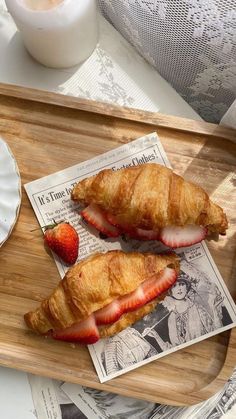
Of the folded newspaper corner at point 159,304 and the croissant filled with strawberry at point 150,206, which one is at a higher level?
the croissant filled with strawberry at point 150,206

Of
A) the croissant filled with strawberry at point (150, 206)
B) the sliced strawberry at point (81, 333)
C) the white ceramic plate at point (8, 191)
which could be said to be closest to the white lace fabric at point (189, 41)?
the croissant filled with strawberry at point (150, 206)

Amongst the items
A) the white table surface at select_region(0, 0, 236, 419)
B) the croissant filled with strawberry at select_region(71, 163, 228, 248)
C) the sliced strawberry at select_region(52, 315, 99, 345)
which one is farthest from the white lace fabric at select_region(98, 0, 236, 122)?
the sliced strawberry at select_region(52, 315, 99, 345)

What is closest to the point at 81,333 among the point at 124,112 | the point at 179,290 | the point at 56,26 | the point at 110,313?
the point at 110,313

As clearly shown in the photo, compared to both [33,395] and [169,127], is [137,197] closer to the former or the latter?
[169,127]

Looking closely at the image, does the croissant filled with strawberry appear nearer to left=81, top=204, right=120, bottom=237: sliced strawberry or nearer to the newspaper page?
left=81, top=204, right=120, bottom=237: sliced strawberry

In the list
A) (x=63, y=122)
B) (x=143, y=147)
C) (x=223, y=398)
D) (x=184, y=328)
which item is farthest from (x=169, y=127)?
(x=223, y=398)

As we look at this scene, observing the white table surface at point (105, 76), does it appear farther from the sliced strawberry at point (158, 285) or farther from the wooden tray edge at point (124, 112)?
the sliced strawberry at point (158, 285)
